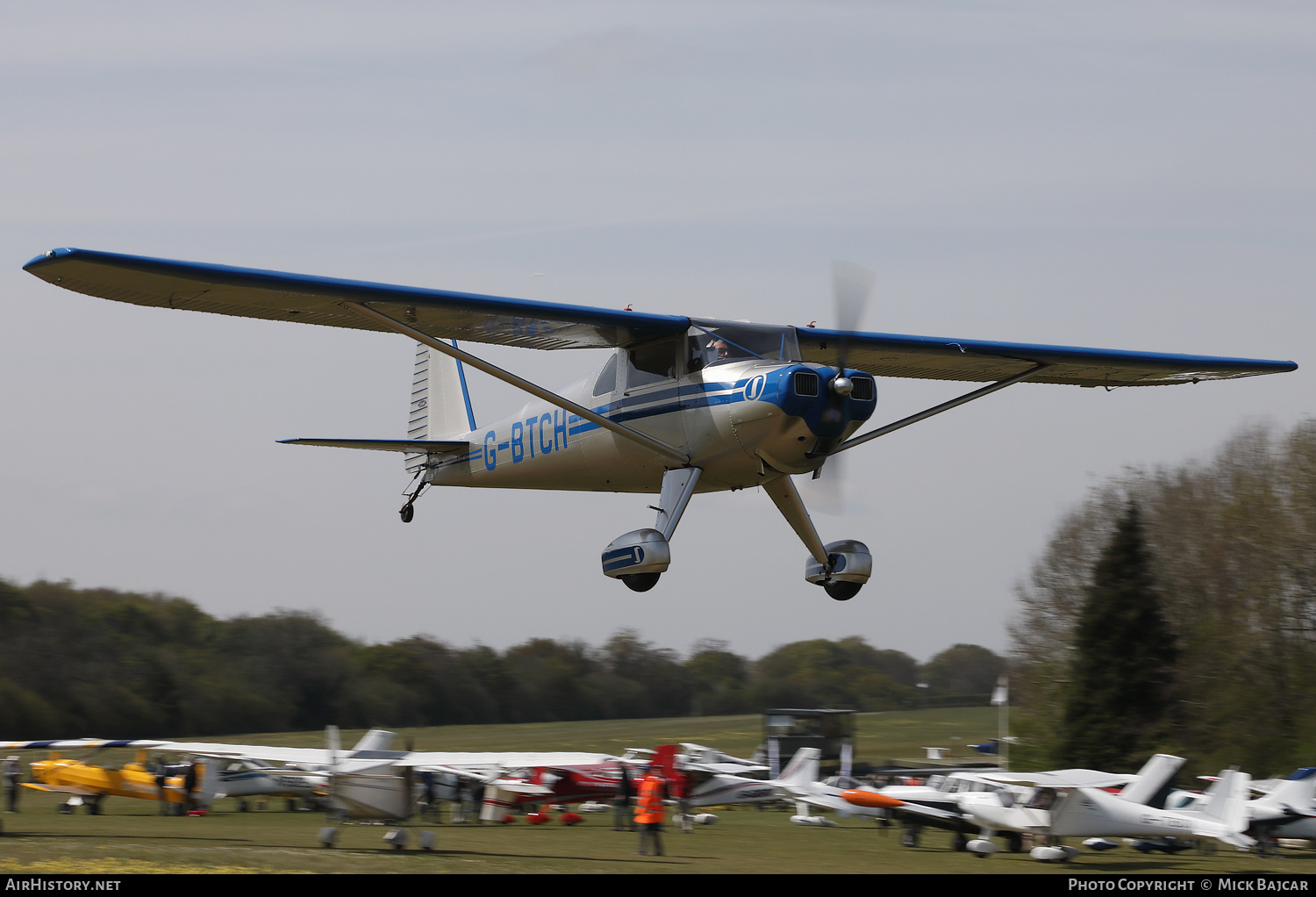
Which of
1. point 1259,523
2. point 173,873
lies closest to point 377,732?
point 173,873

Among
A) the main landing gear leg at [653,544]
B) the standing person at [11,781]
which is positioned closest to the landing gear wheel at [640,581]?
the main landing gear leg at [653,544]

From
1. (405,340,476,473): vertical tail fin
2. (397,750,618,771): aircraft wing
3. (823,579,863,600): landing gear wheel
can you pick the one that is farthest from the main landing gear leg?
(397,750,618,771): aircraft wing

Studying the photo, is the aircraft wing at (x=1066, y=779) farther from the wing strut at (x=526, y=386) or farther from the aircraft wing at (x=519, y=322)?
the wing strut at (x=526, y=386)

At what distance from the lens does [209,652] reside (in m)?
31.3

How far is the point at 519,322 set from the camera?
14.3 metres

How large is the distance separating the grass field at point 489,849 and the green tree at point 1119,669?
9.23 m

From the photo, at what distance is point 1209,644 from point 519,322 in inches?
1062

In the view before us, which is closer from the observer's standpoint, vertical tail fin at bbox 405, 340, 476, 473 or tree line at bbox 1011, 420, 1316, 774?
vertical tail fin at bbox 405, 340, 476, 473

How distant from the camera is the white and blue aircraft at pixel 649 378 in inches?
503

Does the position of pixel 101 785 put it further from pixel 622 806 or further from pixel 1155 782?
pixel 1155 782

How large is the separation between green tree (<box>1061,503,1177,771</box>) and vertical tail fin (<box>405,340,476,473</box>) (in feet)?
67.4

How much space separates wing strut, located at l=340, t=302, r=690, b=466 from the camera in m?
13.4

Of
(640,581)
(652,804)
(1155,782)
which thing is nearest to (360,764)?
(652,804)

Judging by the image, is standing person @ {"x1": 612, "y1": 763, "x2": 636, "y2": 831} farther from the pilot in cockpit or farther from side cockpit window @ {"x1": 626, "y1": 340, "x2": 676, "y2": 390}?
the pilot in cockpit
